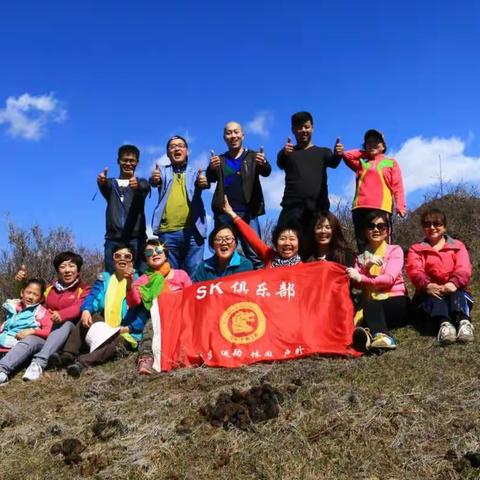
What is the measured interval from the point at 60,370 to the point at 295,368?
10.3 feet

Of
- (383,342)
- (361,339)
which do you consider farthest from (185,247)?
(383,342)

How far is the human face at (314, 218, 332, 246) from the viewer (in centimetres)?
689

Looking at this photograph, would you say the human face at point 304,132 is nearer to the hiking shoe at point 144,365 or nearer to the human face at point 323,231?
the human face at point 323,231

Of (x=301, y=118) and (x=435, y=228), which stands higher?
(x=301, y=118)

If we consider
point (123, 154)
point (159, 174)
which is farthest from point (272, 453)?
point (123, 154)

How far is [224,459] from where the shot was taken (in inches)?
158

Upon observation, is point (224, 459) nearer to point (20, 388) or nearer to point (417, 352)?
point (417, 352)

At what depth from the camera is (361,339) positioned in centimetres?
576

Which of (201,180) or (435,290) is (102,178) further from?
(435,290)

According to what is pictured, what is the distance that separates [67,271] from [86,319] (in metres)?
1.01

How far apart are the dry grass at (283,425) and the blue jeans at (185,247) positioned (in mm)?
2325

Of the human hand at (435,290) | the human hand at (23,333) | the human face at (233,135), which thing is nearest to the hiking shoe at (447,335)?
the human hand at (435,290)

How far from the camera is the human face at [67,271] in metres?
7.66

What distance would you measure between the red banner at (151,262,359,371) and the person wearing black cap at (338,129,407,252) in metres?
1.56
